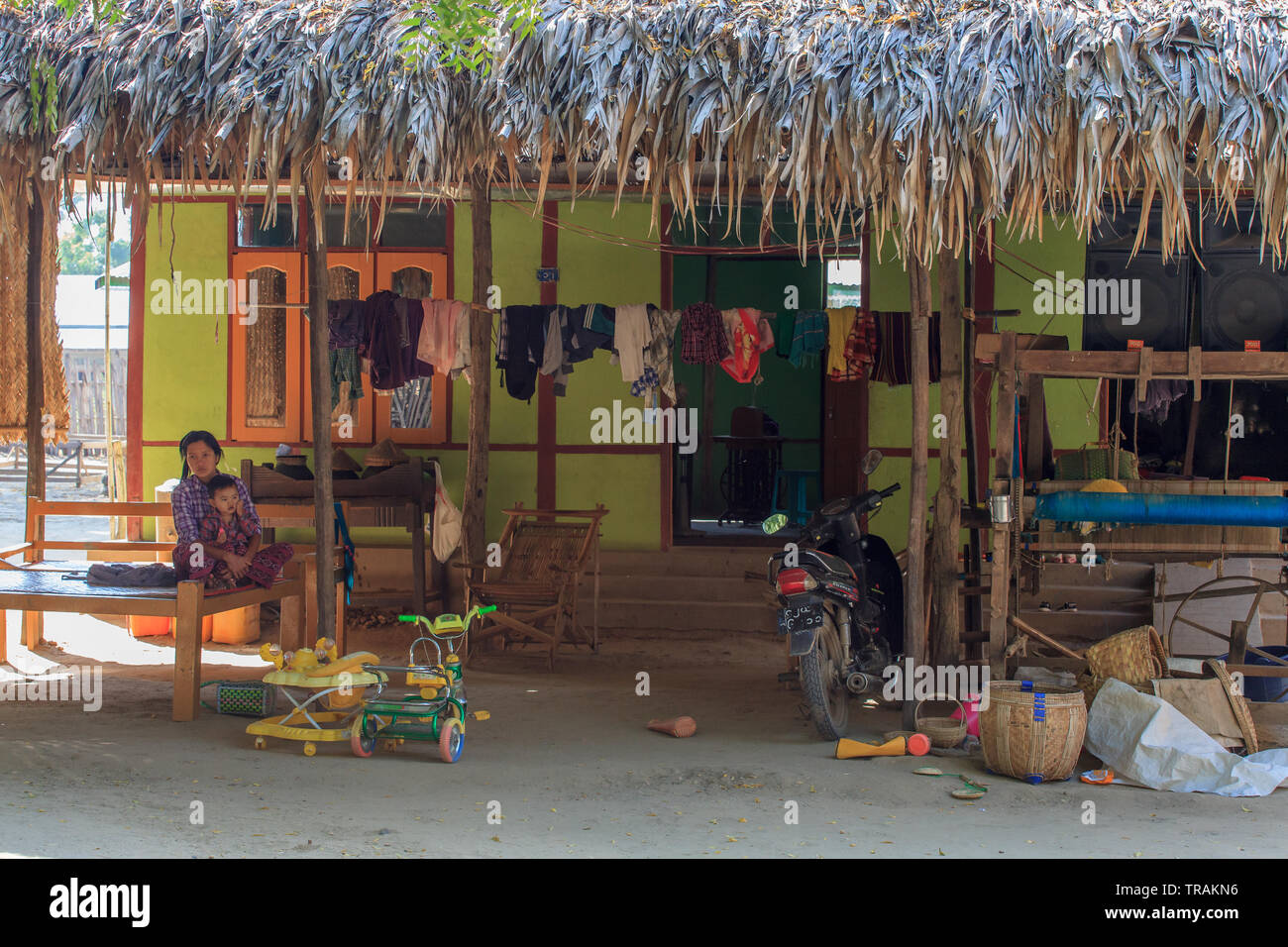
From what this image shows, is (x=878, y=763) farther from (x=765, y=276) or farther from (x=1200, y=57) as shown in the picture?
(x=765, y=276)

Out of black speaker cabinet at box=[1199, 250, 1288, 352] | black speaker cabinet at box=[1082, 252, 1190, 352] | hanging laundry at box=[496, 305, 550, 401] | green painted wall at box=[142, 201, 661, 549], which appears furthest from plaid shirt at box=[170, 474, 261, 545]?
black speaker cabinet at box=[1199, 250, 1288, 352]

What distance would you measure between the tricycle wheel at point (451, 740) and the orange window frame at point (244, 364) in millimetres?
4700

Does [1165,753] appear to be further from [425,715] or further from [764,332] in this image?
[764,332]

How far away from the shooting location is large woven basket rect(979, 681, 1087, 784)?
4801 mm

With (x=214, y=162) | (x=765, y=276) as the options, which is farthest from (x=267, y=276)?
(x=765, y=276)

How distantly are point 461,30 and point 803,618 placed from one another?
3114 mm

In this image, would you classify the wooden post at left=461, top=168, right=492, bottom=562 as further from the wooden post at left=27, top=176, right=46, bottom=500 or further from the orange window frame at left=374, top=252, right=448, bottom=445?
the wooden post at left=27, top=176, right=46, bottom=500

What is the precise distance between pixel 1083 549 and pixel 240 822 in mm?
3994

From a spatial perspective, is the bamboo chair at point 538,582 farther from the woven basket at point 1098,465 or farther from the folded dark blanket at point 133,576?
the woven basket at point 1098,465

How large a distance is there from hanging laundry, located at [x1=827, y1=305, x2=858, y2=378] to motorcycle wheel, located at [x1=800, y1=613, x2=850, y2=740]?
2.53 metres

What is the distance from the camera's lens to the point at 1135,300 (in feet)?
28.6

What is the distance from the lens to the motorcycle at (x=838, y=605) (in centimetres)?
536

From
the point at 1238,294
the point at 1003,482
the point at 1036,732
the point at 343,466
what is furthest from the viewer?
the point at 1238,294

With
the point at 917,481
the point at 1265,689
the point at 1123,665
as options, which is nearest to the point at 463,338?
the point at 917,481
